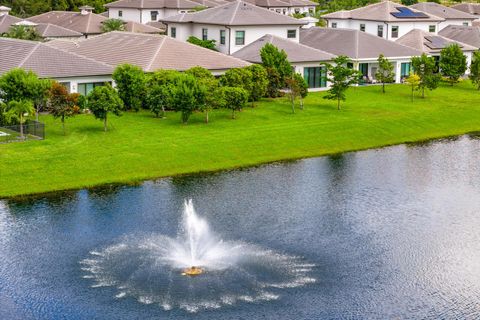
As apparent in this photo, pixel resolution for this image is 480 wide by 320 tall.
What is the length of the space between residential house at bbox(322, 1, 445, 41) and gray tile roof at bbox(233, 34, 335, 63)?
1916 centimetres

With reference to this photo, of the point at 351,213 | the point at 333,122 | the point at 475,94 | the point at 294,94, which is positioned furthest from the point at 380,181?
the point at 475,94

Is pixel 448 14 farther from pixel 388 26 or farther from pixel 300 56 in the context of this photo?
pixel 300 56

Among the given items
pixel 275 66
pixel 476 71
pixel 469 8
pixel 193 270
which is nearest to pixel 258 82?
pixel 275 66

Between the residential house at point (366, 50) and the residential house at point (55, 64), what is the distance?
3191cm

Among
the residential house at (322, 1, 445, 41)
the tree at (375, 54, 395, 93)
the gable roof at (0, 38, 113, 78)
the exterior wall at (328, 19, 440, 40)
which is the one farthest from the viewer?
the residential house at (322, 1, 445, 41)

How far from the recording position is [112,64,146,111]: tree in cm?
6581

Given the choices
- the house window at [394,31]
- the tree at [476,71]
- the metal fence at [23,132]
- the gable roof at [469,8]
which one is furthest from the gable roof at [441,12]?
the metal fence at [23,132]

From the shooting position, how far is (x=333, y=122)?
65562mm

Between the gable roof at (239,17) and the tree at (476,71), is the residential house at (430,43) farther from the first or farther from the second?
the gable roof at (239,17)

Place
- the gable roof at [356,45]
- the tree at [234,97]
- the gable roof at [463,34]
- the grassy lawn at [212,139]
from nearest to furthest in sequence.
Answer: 1. the grassy lawn at [212,139]
2. the tree at [234,97]
3. the gable roof at [356,45]
4. the gable roof at [463,34]

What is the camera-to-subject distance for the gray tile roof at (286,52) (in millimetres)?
81806

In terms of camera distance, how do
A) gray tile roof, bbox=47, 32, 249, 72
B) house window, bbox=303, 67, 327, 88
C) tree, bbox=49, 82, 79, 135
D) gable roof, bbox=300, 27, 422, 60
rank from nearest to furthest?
tree, bbox=49, 82, 79, 135 < gray tile roof, bbox=47, 32, 249, 72 < house window, bbox=303, 67, 327, 88 < gable roof, bbox=300, 27, 422, 60

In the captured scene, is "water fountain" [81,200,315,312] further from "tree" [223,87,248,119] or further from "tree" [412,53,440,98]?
"tree" [412,53,440,98]

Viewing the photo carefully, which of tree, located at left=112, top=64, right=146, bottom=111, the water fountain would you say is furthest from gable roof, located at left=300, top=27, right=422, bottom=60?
the water fountain
